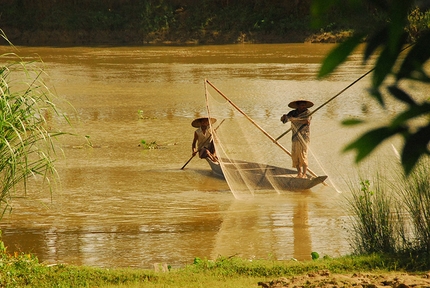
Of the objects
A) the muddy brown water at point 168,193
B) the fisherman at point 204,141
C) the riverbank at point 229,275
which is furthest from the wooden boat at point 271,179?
the riverbank at point 229,275

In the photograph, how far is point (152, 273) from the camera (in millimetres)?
5801

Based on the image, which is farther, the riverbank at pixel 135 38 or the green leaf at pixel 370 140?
the riverbank at pixel 135 38

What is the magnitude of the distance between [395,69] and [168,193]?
834 centimetres

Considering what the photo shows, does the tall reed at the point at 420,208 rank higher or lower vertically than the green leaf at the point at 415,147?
lower

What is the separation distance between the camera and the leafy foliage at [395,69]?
1.76 metres

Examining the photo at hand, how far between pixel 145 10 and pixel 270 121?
20704 mm

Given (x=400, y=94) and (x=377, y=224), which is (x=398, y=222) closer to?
(x=377, y=224)

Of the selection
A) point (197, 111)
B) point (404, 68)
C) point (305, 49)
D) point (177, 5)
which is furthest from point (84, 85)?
point (404, 68)

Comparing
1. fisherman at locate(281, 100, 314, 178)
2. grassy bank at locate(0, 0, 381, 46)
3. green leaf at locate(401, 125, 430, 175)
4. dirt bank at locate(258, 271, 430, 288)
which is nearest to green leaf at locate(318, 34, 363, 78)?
green leaf at locate(401, 125, 430, 175)

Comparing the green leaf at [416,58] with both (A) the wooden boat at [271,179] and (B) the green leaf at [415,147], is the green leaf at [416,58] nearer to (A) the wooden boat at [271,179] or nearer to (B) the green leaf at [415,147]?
(B) the green leaf at [415,147]

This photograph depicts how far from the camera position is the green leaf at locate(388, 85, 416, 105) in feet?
5.85

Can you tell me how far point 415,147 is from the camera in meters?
1.83

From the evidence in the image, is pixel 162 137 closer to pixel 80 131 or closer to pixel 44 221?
pixel 80 131

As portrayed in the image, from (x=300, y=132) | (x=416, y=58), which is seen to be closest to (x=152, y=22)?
(x=300, y=132)
